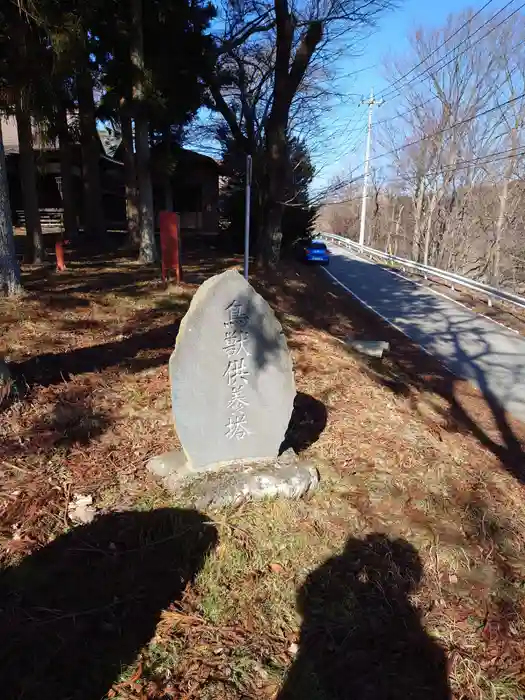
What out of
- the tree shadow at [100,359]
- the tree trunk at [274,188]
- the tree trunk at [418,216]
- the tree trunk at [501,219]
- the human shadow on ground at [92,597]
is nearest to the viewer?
the human shadow on ground at [92,597]

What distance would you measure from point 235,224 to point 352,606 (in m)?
17.4

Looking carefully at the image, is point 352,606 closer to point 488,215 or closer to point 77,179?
point 77,179

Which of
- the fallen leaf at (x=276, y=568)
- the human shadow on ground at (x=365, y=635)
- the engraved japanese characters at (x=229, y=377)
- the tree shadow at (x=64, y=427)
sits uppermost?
the engraved japanese characters at (x=229, y=377)

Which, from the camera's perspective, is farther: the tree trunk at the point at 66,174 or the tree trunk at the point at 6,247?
the tree trunk at the point at 66,174

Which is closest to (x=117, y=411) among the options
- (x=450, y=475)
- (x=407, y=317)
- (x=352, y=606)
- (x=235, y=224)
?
(x=352, y=606)

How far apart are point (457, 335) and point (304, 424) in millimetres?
8273

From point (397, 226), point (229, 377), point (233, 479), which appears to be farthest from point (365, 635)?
point (397, 226)

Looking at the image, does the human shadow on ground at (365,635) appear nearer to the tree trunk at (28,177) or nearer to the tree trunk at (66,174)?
the tree trunk at (28,177)

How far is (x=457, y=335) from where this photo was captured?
11.7 metres

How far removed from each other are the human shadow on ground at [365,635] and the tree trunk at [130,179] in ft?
46.5

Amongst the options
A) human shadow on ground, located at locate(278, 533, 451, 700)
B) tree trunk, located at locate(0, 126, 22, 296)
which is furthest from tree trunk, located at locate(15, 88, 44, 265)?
human shadow on ground, located at locate(278, 533, 451, 700)

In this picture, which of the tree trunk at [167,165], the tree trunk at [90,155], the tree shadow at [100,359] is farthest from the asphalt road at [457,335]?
the tree trunk at [90,155]

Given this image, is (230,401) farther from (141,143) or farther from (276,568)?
(141,143)

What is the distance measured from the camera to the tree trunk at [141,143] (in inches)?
457
